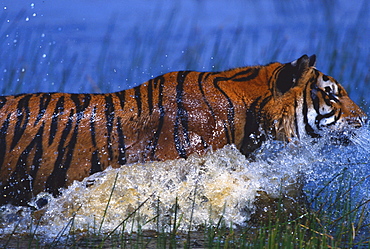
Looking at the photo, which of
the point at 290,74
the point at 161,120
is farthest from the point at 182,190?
the point at 290,74

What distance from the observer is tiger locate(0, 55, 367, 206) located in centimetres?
290

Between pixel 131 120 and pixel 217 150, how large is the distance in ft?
1.73

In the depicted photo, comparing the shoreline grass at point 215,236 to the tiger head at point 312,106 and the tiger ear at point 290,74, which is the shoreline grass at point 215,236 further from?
the tiger ear at point 290,74

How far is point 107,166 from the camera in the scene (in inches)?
114

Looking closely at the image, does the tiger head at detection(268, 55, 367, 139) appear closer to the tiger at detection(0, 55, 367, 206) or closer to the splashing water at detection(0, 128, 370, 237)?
the tiger at detection(0, 55, 367, 206)

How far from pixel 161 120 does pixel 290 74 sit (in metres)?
0.81

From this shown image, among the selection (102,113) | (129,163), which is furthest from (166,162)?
(102,113)

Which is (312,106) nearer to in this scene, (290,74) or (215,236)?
(290,74)

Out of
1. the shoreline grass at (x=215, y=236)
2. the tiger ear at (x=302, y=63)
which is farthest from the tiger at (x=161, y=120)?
the shoreline grass at (x=215, y=236)

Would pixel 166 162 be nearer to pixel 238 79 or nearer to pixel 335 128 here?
pixel 238 79

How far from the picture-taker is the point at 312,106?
3.08m

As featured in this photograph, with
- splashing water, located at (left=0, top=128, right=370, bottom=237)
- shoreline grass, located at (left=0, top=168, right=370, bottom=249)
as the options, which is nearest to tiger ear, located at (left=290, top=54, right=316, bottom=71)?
splashing water, located at (left=0, top=128, right=370, bottom=237)

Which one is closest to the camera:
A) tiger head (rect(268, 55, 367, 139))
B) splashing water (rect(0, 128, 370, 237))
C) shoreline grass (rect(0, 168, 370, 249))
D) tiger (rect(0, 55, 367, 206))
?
shoreline grass (rect(0, 168, 370, 249))

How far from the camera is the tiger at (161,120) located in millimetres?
2900
